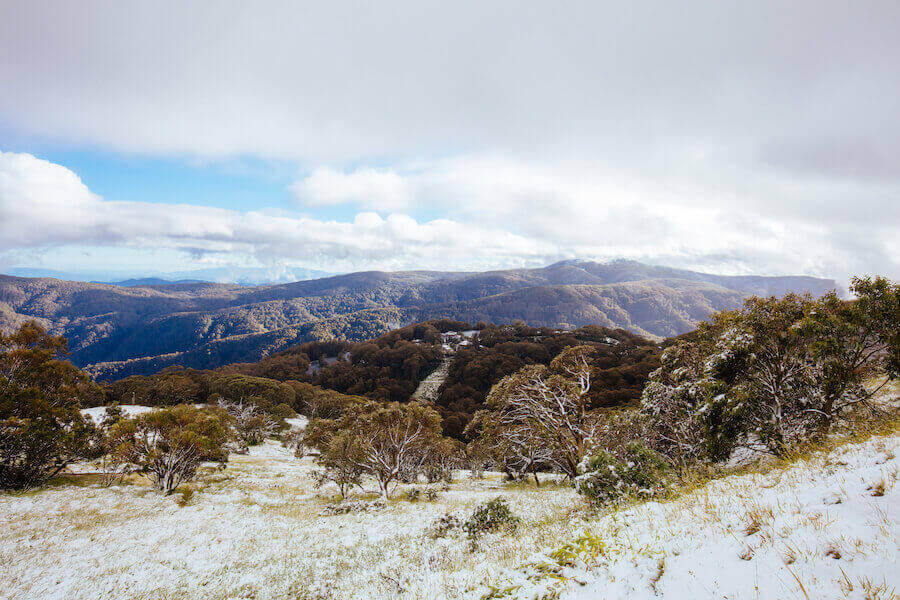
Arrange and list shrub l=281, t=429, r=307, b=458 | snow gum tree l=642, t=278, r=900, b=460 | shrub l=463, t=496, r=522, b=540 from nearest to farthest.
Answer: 1. shrub l=463, t=496, r=522, b=540
2. snow gum tree l=642, t=278, r=900, b=460
3. shrub l=281, t=429, r=307, b=458

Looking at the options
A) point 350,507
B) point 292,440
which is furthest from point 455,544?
point 292,440

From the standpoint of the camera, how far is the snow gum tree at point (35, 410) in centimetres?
2080

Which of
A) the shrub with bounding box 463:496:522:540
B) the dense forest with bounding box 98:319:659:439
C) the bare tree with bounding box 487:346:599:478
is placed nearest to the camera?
the shrub with bounding box 463:496:522:540

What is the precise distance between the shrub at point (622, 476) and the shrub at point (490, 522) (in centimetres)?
307

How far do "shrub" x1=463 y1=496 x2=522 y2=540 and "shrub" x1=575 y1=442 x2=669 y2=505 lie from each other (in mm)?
3068

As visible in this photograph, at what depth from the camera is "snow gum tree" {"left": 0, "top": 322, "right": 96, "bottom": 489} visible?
2080 centimetres

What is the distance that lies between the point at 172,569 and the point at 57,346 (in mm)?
21591

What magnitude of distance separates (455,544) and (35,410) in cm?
2950

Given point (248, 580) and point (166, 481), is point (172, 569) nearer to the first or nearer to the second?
point (248, 580)

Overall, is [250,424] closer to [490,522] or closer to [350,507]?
[350,507]

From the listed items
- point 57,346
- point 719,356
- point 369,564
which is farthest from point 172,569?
point 719,356

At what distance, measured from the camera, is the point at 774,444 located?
1309cm

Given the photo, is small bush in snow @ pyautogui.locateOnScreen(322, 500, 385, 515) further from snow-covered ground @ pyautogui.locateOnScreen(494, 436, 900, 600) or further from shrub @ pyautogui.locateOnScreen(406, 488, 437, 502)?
snow-covered ground @ pyautogui.locateOnScreen(494, 436, 900, 600)

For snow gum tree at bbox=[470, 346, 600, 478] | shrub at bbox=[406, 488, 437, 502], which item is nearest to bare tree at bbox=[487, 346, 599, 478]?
snow gum tree at bbox=[470, 346, 600, 478]
